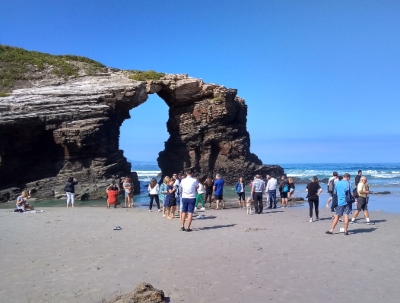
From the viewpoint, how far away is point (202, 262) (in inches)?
326

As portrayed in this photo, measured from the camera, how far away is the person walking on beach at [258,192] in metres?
17.3

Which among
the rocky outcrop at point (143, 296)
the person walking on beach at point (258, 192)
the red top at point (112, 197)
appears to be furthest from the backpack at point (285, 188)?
the rocky outcrop at point (143, 296)

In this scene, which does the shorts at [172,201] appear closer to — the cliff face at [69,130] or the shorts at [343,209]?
the shorts at [343,209]

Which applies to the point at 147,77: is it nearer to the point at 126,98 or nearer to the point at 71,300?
the point at 126,98

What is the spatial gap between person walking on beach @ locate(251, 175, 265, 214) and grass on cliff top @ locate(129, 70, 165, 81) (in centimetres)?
2336

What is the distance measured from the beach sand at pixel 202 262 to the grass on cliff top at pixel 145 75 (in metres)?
26.1

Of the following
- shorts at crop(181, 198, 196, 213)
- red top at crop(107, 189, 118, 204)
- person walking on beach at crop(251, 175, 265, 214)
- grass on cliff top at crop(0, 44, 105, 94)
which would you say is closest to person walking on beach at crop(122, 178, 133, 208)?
red top at crop(107, 189, 118, 204)

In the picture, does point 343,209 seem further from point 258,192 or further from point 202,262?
point 258,192

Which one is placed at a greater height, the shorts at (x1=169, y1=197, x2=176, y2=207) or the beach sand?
the shorts at (x1=169, y1=197, x2=176, y2=207)

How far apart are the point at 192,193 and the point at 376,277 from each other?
6.47m

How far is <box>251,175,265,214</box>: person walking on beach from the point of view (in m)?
17.3

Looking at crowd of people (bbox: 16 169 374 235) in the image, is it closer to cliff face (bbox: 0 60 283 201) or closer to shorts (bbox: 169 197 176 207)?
shorts (bbox: 169 197 176 207)

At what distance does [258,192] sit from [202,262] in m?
9.88

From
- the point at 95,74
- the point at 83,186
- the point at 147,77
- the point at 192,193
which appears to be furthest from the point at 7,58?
the point at 192,193
